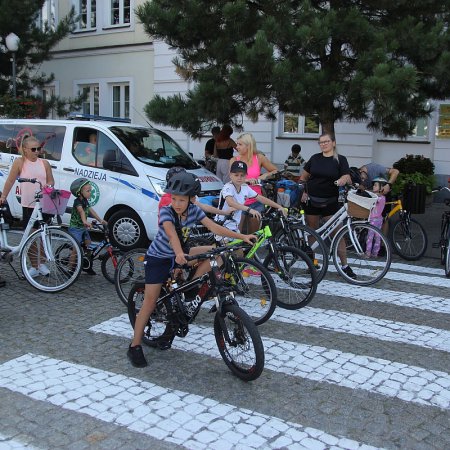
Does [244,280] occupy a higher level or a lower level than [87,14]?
lower

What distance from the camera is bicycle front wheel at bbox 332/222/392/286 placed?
6.93m

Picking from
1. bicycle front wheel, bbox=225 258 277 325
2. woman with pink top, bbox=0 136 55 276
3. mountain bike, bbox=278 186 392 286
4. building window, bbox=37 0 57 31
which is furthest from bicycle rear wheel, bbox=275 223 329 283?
building window, bbox=37 0 57 31

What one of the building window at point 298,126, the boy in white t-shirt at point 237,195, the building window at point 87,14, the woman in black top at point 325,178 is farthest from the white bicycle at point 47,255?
the building window at point 87,14

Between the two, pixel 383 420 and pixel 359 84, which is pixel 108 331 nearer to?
pixel 383 420

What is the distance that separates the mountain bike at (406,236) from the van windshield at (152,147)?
11.2ft

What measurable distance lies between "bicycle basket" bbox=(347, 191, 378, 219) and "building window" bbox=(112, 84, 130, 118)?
14.8 m

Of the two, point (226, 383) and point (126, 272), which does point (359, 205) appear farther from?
point (226, 383)

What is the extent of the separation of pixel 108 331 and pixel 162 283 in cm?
121

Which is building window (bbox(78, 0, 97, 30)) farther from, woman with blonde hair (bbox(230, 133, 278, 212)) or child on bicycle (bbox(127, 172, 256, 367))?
child on bicycle (bbox(127, 172, 256, 367))

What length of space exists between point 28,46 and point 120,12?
3.60 meters

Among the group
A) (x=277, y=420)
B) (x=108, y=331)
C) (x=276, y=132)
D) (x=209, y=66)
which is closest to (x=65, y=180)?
(x=209, y=66)

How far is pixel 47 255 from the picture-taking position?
6438 millimetres

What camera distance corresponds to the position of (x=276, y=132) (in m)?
17.3

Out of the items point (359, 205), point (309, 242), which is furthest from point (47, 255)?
point (359, 205)
